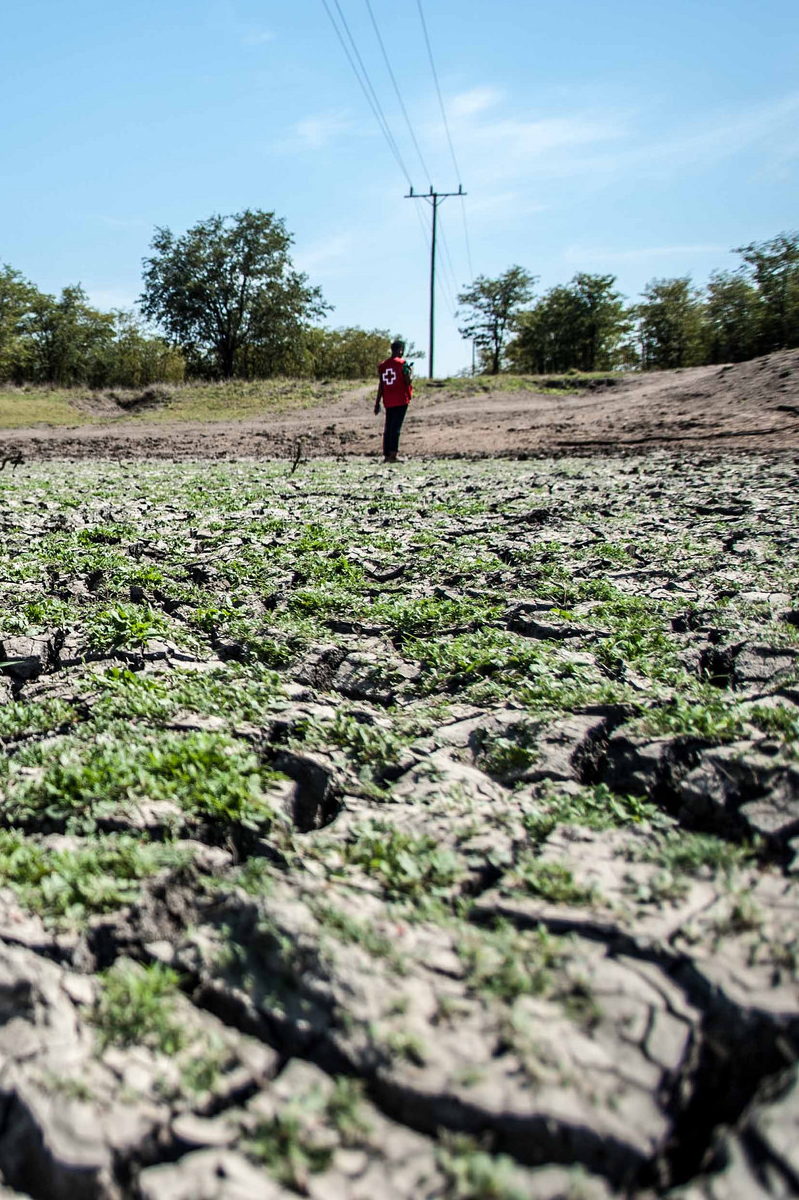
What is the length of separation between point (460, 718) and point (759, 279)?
41.1 metres

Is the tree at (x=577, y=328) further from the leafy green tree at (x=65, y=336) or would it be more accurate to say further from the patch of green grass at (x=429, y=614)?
the patch of green grass at (x=429, y=614)

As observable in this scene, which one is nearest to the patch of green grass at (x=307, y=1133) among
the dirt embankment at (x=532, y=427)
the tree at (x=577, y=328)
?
the dirt embankment at (x=532, y=427)

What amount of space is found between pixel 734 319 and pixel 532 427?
25.7 meters

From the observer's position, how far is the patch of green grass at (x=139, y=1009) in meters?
1.73

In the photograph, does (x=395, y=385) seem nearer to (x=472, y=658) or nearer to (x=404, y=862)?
(x=472, y=658)

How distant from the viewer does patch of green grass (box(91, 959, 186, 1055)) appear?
68.1 inches

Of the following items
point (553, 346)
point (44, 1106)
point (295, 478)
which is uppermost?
point (553, 346)

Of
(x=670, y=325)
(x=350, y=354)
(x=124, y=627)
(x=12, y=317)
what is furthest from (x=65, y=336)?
(x=124, y=627)

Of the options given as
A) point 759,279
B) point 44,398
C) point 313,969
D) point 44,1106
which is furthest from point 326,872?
point 759,279

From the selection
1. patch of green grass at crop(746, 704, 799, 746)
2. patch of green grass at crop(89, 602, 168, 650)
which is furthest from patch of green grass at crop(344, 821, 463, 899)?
patch of green grass at crop(89, 602, 168, 650)

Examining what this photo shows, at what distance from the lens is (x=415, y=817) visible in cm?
258

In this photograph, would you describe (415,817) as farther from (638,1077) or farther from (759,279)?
(759,279)

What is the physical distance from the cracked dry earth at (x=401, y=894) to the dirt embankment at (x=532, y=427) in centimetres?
1150

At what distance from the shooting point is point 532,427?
19.0 metres
